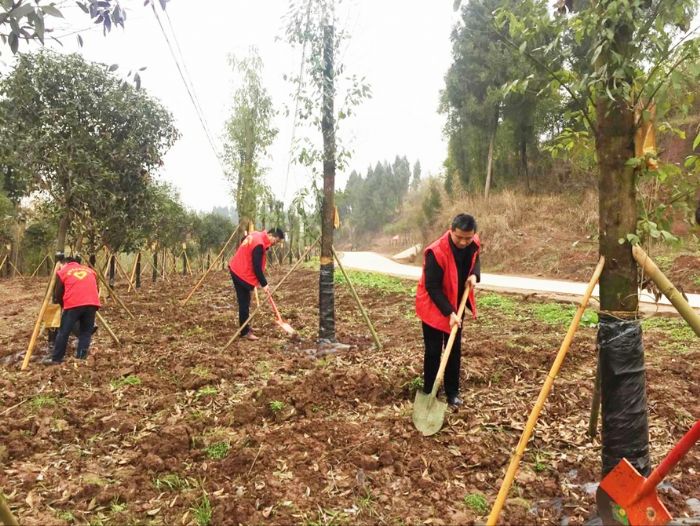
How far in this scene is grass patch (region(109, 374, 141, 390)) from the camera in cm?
483

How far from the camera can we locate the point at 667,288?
7.73 ft

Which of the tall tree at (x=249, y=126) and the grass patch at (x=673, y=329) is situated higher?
the tall tree at (x=249, y=126)

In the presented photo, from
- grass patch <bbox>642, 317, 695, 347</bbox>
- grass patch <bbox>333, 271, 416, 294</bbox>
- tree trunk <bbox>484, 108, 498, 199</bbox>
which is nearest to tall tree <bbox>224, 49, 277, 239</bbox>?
grass patch <bbox>333, 271, 416, 294</bbox>

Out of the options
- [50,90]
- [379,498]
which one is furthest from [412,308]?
[50,90]

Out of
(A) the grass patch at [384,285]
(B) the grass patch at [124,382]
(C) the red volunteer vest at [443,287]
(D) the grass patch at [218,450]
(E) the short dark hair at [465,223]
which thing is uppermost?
(E) the short dark hair at [465,223]

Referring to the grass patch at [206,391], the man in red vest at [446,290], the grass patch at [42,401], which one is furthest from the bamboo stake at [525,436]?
the grass patch at [42,401]

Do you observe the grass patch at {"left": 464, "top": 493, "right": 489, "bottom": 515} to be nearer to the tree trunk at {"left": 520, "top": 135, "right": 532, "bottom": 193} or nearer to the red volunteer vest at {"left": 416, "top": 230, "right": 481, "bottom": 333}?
the red volunteer vest at {"left": 416, "top": 230, "right": 481, "bottom": 333}

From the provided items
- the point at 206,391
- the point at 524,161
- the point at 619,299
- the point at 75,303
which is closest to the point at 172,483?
the point at 206,391

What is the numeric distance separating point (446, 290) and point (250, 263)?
363cm

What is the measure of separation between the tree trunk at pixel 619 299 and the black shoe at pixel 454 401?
4.83 feet

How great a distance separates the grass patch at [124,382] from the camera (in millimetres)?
Result: 4829

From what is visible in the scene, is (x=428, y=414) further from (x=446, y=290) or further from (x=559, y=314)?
(x=559, y=314)

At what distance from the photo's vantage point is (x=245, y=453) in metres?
3.23

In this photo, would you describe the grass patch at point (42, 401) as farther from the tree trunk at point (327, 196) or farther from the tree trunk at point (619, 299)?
the tree trunk at point (619, 299)
